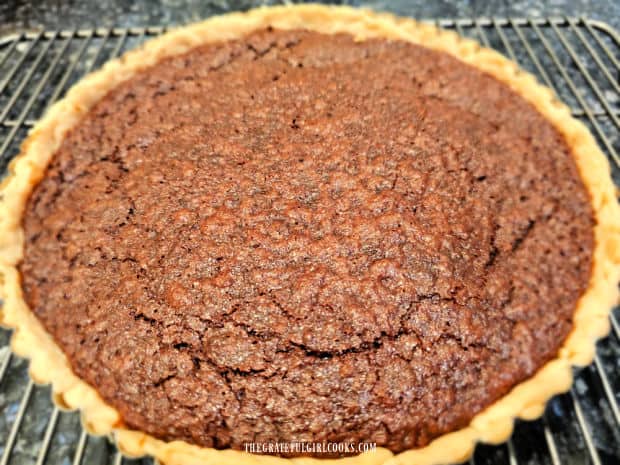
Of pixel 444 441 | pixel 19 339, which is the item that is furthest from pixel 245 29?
pixel 444 441

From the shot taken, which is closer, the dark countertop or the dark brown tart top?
the dark brown tart top

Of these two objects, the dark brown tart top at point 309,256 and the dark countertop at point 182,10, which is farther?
the dark countertop at point 182,10

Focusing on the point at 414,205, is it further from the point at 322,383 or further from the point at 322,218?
the point at 322,383

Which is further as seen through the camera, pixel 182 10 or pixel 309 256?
pixel 182 10
